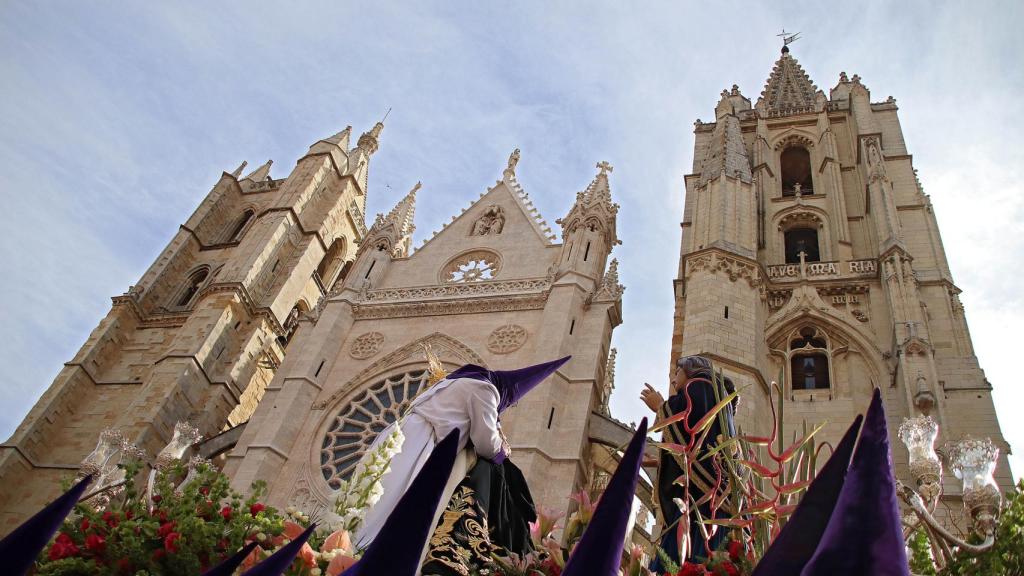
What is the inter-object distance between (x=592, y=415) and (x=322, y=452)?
462 cm

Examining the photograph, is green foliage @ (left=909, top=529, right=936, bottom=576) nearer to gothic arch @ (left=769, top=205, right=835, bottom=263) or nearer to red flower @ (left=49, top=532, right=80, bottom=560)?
red flower @ (left=49, top=532, right=80, bottom=560)

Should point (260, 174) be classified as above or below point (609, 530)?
above

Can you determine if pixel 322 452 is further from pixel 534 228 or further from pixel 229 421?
pixel 534 228

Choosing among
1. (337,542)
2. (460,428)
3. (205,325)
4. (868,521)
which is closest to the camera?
(868,521)

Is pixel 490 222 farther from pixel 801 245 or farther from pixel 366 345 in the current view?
pixel 801 245

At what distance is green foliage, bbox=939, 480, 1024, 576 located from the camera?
210 cm

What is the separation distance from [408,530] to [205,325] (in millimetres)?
16825

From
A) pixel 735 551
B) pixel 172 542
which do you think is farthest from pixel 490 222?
pixel 735 551

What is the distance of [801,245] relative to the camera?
1675 centimetres

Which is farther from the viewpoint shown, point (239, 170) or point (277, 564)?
point (239, 170)

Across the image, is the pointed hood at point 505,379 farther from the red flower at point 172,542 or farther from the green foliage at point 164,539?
the red flower at point 172,542

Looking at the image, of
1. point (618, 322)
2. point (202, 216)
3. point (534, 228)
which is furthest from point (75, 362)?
point (618, 322)

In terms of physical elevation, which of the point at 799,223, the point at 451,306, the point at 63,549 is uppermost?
the point at 799,223

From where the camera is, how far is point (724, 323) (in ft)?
40.0
